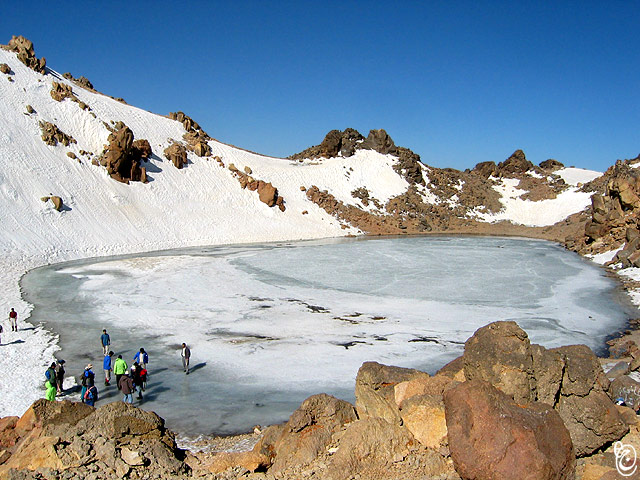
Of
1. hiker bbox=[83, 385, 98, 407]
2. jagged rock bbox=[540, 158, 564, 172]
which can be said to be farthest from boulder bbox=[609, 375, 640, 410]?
jagged rock bbox=[540, 158, 564, 172]

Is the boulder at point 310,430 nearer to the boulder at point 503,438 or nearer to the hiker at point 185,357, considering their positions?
the boulder at point 503,438

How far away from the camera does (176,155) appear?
184 feet

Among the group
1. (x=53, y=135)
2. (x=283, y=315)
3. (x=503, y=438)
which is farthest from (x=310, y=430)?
(x=53, y=135)

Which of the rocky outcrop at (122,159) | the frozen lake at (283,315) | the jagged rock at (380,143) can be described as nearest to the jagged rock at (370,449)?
the frozen lake at (283,315)

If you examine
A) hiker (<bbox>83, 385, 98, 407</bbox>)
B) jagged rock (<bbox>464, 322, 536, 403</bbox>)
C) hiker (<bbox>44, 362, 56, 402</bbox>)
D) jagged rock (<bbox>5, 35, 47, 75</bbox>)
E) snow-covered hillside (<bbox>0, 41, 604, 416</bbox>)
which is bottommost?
hiker (<bbox>83, 385, 98, 407</bbox>)

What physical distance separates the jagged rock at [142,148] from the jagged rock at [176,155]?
8.70ft

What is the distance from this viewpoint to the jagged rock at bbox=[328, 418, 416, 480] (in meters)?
6.56

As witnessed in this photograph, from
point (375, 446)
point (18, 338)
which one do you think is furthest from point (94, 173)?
point (375, 446)

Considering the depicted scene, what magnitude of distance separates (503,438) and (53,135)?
51.3m

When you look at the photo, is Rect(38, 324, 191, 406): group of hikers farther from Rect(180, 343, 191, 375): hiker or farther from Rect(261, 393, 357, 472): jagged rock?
Rect(261, 393, 357, 472): jagged rock

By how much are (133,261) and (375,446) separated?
30.6 m

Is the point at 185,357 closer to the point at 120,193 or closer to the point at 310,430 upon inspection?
the point at 310,430

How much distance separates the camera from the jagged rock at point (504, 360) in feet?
23.3

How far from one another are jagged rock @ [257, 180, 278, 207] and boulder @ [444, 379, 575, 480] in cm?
5207
